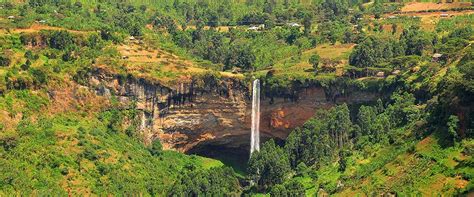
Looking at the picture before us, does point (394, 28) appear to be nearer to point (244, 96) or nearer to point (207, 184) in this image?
point (244, 96)

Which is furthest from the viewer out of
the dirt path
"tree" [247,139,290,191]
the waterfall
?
the waterfall

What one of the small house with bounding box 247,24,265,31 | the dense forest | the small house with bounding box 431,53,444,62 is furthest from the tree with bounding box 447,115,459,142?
the small house with bounding box 247,24,265,31

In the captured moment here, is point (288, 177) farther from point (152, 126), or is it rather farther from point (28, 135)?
point (28, 135)

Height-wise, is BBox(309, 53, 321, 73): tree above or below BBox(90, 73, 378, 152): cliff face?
above

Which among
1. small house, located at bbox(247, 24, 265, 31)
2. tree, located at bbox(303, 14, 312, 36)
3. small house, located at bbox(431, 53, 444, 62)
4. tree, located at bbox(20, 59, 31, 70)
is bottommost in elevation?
small house, located at bbox(247, 24, 265, 31)

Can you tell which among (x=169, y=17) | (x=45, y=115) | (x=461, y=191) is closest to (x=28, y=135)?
(x=45, y=115)

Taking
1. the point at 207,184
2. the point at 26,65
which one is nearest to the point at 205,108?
the point at 207,184

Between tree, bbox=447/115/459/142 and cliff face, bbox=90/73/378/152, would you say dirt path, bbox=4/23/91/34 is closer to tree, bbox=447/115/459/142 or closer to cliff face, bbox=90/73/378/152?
cliff face, bbox=90/73/378/152
